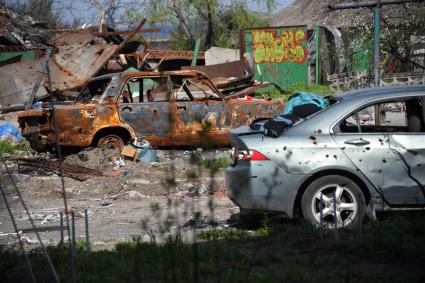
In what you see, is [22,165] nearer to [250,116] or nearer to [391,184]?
[250,116]

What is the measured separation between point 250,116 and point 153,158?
7.19 feet

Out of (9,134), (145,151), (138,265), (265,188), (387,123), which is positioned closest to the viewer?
(138,265)

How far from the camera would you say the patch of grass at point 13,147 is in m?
15.2

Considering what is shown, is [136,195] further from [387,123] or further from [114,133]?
[387,123]

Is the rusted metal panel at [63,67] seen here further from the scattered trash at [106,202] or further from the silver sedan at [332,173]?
the silver sedan at [332,173]

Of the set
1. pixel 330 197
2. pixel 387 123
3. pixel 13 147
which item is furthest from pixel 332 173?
pixel 13 147

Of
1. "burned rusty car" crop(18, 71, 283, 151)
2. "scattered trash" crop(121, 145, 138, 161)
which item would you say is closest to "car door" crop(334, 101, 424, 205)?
"burned rusty car" crop(18, 71, 283, 151)

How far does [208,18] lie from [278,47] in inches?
485

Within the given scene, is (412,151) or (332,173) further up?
(412,151)

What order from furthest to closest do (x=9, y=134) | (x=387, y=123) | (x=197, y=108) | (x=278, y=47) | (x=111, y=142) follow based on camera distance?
(x=278, y=47)
(x=9, y=134)
(x=197, y=108)
(x=111, y=142)
(x=387, y=123)

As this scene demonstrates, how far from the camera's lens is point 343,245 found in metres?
5.98

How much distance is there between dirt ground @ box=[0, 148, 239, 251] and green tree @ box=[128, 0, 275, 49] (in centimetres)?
2660

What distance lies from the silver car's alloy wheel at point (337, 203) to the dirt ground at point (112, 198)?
3.85ft

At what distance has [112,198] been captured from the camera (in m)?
10.8
